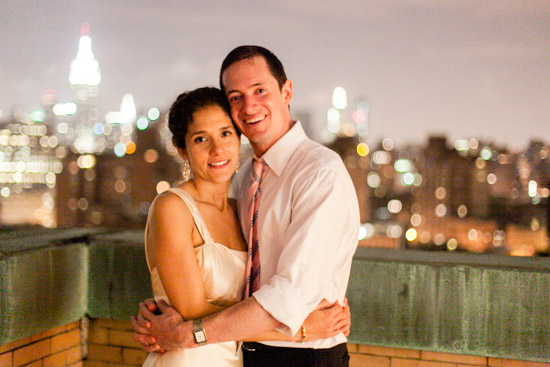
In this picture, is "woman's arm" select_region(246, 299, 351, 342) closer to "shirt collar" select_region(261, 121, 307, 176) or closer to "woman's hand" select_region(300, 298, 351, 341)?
"woman's hand" select_region(300, 298, 351, 341)

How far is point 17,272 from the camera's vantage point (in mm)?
2416

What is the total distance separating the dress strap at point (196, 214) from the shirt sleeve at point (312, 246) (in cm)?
31

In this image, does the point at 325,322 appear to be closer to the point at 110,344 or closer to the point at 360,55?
the point at 110,344

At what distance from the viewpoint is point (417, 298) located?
2.52m

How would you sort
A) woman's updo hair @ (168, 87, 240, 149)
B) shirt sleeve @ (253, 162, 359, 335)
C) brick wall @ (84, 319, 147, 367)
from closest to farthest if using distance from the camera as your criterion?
shirt sleeve @ (253, 162, 359, 335), woman's updo hair @ (168, 87, 240, 149), brick wall @ (84, 319, 147, 367)

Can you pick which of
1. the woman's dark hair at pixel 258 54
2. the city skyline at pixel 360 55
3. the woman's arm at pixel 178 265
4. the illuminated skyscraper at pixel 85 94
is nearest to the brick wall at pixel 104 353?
the woman's arm at pixel 178 265

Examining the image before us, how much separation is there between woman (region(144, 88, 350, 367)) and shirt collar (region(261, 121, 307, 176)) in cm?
15

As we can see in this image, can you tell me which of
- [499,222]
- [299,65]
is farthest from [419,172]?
[299,65]

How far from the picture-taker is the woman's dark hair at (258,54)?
7.06 feet

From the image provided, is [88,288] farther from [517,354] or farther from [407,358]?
[517,354]

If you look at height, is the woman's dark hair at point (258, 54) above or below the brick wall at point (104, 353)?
above

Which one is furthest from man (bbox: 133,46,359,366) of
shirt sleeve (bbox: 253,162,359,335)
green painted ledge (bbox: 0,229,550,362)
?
green painted ledge (bbox: 0,229,550,362)

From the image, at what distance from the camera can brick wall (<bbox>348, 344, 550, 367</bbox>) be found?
2479mm

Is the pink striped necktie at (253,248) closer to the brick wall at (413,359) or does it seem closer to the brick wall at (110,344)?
the brick wall at (413,359)
